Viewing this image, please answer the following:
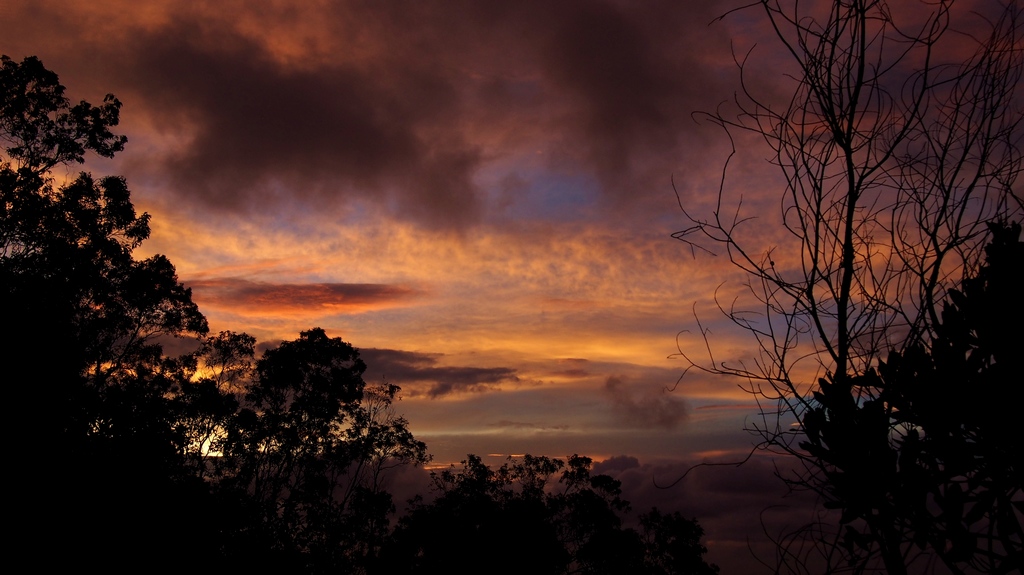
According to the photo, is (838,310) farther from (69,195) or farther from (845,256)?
(69,195)

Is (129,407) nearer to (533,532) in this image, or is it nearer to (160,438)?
(160,438)

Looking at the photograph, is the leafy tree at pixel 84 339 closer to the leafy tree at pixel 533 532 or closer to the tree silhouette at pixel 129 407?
the tree silhouette at pixel 129 407

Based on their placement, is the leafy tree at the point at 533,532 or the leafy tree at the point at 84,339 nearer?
the leafy tree at the point at 84,339

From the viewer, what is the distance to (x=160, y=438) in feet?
54.8

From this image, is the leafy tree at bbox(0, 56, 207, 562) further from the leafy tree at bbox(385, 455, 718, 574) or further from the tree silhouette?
the leafy tree at bbox(385, 455, 718, 574)

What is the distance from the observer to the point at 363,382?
98.4 ft

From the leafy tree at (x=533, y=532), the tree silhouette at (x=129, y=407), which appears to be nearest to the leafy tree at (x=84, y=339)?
the tree silhouette at (x=129, y=407)

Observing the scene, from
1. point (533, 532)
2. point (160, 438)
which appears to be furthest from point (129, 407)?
point (533, 532)

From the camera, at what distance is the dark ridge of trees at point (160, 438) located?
1379cm

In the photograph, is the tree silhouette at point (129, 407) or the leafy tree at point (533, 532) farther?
the leafy tree at point (533, 532)

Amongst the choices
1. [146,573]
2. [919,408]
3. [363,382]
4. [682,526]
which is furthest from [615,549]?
[919,408]

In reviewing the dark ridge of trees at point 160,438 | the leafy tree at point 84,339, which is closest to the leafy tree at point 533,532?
the dark ridge of trees at point 160,438

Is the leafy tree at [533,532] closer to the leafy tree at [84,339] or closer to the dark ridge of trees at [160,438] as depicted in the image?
the dark ridge of trees at [160,438]

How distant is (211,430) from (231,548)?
771 centimetres
